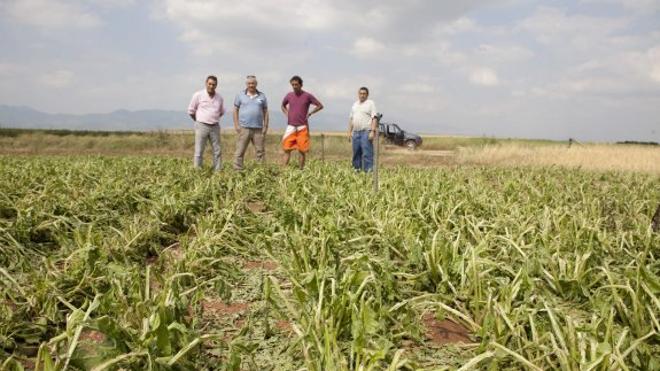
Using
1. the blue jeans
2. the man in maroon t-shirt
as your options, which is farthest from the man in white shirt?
the man in maroon t-shirt

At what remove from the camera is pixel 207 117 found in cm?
818

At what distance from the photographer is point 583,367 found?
1.79 meters

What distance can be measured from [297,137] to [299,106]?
58 cm

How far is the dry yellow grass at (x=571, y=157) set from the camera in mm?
13068

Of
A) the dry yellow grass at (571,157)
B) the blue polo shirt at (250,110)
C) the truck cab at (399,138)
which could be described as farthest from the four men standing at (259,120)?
the truck cab at (399,138)

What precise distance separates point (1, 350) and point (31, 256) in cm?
177

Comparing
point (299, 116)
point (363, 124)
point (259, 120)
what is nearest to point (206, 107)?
point (259, 120)

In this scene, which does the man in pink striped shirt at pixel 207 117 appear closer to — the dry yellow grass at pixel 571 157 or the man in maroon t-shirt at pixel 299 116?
the man in maroon t-shirt at pixel 299 116

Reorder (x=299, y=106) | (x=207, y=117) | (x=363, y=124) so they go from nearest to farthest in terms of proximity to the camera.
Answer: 1. (x=207, y=117)
2. (x=363, y=124)
3. (x=299, y=106)

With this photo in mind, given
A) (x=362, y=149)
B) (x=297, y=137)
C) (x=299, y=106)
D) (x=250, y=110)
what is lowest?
(x=362, y=149)

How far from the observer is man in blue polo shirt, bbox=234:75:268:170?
8531 millimetres

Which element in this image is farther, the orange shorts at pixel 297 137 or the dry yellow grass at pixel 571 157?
the dry yellow grass at pixel 571 157

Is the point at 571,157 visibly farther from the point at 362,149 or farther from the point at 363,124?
the point at 363,124

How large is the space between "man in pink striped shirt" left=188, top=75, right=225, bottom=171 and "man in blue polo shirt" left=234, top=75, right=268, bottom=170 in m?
0.38
